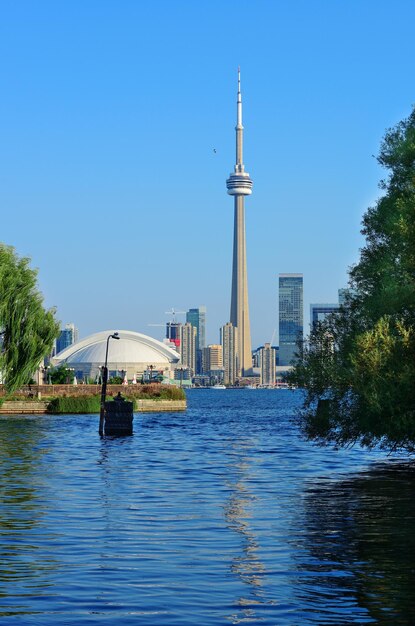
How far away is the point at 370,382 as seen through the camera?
4131 cm

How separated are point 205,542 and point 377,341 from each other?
16528 mm

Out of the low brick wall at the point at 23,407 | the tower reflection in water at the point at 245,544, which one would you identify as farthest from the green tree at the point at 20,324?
the tower reflection in water at the point at 245,544

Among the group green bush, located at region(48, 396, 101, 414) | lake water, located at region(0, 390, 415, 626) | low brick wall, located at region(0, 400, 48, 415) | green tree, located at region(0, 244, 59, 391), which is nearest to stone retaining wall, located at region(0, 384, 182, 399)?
low brick wall, located at region(0, 400, 48, 415)

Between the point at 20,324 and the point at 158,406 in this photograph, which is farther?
the point at 158,406

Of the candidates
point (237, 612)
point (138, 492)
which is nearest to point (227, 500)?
point (138, 492)

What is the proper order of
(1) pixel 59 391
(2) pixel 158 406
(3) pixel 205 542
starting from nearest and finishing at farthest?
(3) pixel 205 542, (1) pixel 59 391, (2) pixel 158 406

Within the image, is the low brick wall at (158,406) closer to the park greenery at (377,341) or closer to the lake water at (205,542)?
the lake water at (205,542)

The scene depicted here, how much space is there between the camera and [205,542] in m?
27.5

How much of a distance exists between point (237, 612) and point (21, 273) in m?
78.9

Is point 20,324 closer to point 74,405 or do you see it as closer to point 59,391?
point 74,405

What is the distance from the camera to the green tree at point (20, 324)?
92.3 meters

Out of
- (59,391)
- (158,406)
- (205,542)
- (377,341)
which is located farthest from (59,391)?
(205,542)

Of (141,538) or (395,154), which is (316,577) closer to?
(141,538)

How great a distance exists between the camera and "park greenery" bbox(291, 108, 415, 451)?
41219 mm
